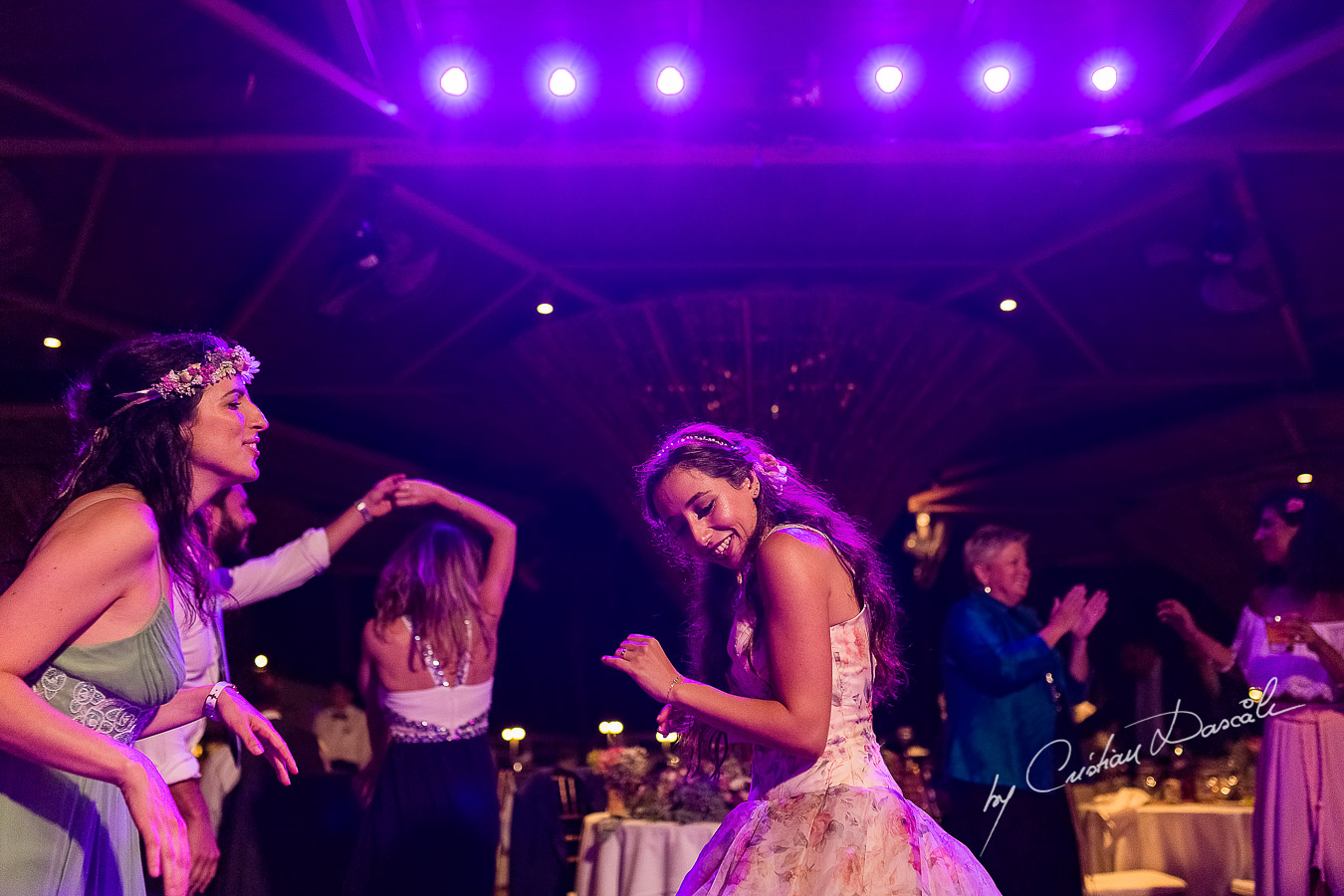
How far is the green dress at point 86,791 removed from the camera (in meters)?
1.72

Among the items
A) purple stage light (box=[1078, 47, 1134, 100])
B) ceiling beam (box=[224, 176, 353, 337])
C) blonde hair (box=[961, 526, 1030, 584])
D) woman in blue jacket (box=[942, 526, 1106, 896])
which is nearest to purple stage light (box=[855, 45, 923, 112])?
purple stage light (box=[1078, 47, 1134, 100])

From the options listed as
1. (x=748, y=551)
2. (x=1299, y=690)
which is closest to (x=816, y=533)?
(x=748, y=551)

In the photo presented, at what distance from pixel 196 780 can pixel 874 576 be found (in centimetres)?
202

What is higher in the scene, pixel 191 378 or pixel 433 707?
pixel 191 378

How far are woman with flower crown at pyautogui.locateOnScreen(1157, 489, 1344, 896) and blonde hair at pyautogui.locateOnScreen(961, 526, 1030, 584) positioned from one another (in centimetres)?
104

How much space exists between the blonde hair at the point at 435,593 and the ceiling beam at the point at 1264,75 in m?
4.18

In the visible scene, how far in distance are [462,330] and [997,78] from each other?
447cm

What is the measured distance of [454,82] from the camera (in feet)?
17.8

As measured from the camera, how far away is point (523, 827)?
5.13 metres

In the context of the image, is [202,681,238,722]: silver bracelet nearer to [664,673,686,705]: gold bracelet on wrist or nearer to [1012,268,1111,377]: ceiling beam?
[664,673,686,705]: gold bracelet on wrist

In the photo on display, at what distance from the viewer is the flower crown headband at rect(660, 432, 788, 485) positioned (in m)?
2.49

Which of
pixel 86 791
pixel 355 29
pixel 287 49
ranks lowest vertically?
pixel 86 791

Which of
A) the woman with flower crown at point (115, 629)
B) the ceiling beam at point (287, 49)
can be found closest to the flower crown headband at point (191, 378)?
the woman with flower crown at point (115, 629)

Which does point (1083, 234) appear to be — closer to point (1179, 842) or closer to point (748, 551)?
point (1179, 842)
